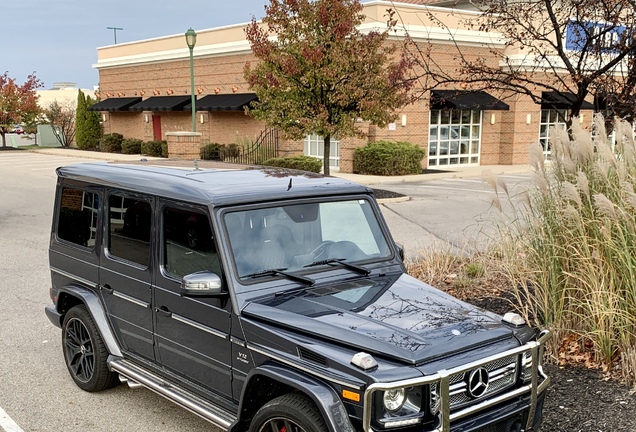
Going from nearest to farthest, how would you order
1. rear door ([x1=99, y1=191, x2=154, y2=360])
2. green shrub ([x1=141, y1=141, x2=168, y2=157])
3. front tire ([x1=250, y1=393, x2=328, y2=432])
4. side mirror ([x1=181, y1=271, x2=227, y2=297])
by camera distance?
front tire ([x1=250, y1=393, x2=328, y2=432]) → side mirror ([x1=181, y1=271, x2=227, y2=297]) → rear door ([x1=99, y1=191, x2=154, y2=360]) → green shrub ([x1=141, y1=141, x2=168, y2=157])

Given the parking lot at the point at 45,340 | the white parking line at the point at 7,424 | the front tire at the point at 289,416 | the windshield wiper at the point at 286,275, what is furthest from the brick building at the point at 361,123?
the front tire at the point at 289,416

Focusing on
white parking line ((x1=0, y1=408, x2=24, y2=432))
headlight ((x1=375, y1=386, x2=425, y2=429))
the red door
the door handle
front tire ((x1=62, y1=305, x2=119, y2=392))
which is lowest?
white parking line ((x1=0, y1=408, x2=24, y2=432))

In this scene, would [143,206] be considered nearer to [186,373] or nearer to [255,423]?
[186,373]

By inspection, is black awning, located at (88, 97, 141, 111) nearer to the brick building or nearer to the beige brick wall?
the brick building

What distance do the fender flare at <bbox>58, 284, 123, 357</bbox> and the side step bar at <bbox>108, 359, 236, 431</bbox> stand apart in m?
0.12

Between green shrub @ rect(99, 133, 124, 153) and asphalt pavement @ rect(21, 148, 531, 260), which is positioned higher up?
green shrub @ rect(99, 133, 124, 153)

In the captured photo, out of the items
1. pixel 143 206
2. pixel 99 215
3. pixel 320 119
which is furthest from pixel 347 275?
pixel 320 119

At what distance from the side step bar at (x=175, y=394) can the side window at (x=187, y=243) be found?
774 millimetres

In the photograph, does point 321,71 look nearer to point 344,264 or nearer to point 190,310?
point 344,264

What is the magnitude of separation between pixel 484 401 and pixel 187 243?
2117 millimetres

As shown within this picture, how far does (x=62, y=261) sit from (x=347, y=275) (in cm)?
278

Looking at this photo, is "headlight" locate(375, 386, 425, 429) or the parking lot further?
the parking lot

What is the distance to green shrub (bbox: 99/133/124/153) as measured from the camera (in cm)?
3766

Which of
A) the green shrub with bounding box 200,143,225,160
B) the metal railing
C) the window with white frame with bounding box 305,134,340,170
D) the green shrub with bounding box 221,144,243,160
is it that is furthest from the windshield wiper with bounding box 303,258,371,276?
the green shrub with bounding box 200,143,225,160
